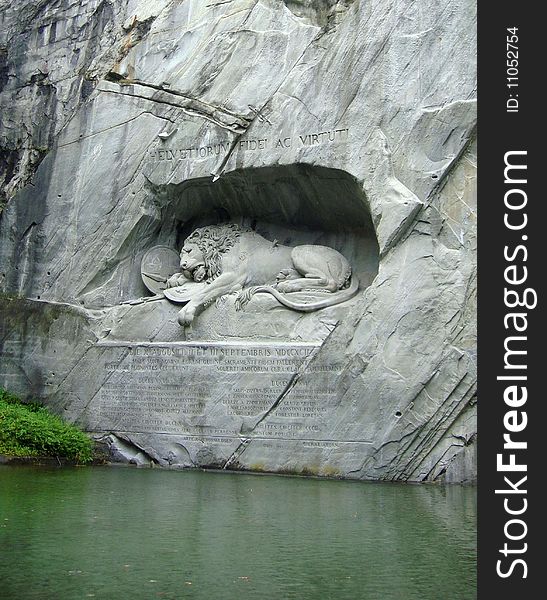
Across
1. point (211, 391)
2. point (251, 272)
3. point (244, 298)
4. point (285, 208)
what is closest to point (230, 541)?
point (211, 391)

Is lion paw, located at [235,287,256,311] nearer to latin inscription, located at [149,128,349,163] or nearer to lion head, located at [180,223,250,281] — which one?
lion head, located at [180,223,250,281]

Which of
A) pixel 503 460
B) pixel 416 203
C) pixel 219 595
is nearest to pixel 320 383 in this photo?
pixel 416 203

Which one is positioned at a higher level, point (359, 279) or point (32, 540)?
point (359, 279)

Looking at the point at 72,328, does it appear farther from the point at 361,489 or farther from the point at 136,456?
the point at 361,489

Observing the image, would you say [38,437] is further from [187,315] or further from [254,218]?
[254,218]

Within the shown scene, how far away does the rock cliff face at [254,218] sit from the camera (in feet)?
38.2

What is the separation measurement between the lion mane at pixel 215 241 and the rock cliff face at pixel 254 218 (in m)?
0.35

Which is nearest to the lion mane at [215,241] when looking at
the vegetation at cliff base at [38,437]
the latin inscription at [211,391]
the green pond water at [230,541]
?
the latin inscription at [211,391]

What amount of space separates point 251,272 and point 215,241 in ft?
2.64

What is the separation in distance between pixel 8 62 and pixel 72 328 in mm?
5637

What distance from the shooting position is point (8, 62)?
16438 millimetres

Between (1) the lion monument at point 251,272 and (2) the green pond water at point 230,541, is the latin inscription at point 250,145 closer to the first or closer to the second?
(1) the lion monument at point 251,272

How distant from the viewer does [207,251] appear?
13.8 metres

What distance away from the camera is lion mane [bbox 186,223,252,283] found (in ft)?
44.9
